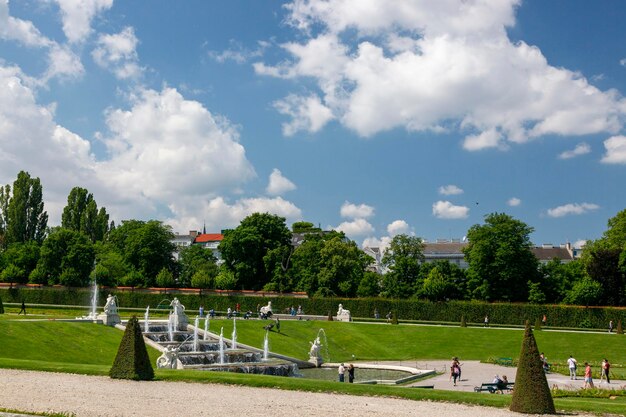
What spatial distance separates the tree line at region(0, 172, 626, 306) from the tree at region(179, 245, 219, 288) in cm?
96

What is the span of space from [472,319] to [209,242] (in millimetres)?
110315

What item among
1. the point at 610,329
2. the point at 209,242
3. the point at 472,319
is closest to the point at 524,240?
the point at 472,319

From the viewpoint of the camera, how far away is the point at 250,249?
89000 millimetres

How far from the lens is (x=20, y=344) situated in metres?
32.7

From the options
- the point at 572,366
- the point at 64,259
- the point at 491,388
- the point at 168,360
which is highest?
the point at 64,259

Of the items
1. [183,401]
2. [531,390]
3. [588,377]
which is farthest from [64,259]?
[531,390]

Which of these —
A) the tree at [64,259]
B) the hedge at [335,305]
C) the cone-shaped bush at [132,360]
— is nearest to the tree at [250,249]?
the hedge at [335,305]

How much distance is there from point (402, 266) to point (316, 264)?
40.7 ft

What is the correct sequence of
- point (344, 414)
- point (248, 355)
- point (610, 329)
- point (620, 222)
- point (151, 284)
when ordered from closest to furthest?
1. point (344, 414)
2. point (248, 355)
3. point (610, 329)
4. point (620, 222)
5. point (151, 284)

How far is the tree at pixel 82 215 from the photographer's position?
341ft

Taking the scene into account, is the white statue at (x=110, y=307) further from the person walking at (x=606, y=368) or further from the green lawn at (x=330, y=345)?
the person walking at (x=606, y=368)

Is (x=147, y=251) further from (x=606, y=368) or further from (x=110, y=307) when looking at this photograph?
(x=606, y=368)

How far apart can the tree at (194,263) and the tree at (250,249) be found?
29.2 feet

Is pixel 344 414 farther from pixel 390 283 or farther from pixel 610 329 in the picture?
pixel 390 283
